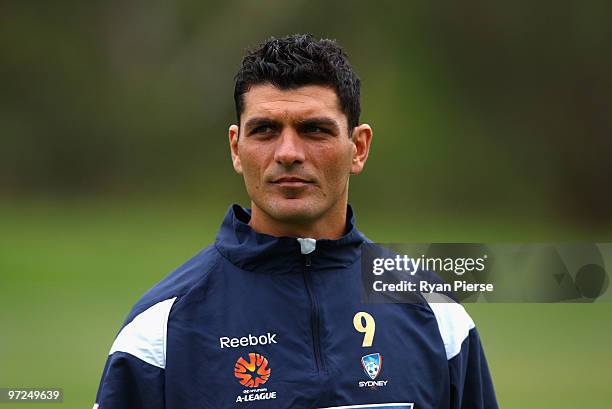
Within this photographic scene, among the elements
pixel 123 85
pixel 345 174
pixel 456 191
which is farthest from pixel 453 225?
pixel 345 174

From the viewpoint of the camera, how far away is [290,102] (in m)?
1.90

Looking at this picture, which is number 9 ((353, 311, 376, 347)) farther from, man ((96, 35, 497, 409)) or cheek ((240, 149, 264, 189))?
cheek ((240, 149, 264, 189))

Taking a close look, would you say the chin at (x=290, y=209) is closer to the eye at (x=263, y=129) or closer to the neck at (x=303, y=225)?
the neck at (x=303, y=225)

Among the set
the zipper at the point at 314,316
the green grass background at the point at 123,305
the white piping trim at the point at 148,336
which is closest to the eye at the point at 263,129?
the zipper at the point at 314,316

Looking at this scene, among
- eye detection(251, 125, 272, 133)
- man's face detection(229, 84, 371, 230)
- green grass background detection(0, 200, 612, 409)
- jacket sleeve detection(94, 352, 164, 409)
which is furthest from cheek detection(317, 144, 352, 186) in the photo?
green grass background detection(0, 200, 612, 409)

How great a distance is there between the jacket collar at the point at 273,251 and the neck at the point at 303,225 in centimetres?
3

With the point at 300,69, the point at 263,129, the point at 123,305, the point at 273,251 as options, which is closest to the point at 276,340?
the point at 273,251

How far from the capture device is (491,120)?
42.6 feet

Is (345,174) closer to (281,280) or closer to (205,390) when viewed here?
(281,280)

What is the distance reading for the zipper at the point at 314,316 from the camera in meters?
1.80

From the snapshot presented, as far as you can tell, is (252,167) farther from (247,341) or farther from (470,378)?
(470,378)

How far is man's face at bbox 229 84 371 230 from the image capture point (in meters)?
1.85

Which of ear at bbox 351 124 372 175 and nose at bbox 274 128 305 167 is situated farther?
ear at bbox 351 124 372 175

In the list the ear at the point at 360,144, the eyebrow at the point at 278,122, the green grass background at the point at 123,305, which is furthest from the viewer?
the green grass background at the point at 123,305
